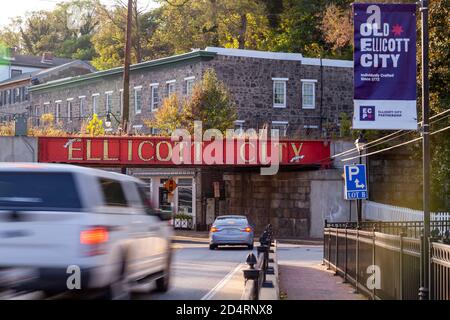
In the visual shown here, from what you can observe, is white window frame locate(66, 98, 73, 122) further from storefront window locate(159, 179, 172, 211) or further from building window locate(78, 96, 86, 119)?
storefront window locate(159, 179, 172, 211)

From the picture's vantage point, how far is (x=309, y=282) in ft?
68.3

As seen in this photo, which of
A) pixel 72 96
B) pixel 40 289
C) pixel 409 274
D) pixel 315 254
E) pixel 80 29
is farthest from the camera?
pixel 80 29

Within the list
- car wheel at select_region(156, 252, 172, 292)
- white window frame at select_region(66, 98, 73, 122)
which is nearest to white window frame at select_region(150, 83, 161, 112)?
white window frame at select_region(66, 98, 73, 122)

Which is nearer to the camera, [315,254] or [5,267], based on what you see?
[5,267]

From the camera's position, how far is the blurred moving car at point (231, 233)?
34719 millimetres

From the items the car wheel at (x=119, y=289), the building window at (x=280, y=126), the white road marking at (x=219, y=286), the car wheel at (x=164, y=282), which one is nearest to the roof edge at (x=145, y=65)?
the building window at (x=280, y=126)

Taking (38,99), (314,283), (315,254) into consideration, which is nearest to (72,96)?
(38,99)

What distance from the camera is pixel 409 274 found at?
13.1 meters

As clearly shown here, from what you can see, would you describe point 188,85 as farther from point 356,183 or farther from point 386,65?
point 386,65

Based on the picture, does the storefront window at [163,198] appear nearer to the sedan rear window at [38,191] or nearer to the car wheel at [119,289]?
the car wheel at [119,289]

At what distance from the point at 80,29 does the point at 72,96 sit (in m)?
54.1

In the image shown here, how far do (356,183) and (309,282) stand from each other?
8721mm

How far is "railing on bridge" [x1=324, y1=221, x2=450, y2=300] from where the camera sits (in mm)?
11383
